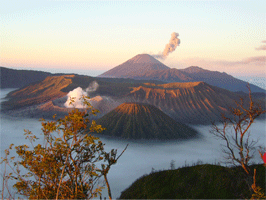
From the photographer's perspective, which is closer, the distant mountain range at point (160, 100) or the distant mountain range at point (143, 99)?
the distant mountain range at point (143, 99)

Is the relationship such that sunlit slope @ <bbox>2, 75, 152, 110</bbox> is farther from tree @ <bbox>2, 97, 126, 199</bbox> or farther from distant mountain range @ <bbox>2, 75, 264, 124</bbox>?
tree @ <bbox>2, 97, 126, 199</bbox>

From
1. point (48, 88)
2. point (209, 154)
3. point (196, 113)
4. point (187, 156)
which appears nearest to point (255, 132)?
point (196, 113)

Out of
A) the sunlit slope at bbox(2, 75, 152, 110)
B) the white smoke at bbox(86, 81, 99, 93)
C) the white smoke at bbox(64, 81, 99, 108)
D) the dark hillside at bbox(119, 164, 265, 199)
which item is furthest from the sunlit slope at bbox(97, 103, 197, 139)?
the white smoke at bbox(86, 81, 99, 93)

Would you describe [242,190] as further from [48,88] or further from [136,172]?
[48,88]

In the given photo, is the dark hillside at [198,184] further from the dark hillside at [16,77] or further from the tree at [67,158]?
the dark hillside at [16,77]

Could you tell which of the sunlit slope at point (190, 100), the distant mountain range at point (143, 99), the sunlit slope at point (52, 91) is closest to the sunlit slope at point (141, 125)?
the distant mountain range at point (143, 99)

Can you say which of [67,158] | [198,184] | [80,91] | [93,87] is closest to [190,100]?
[80,91]

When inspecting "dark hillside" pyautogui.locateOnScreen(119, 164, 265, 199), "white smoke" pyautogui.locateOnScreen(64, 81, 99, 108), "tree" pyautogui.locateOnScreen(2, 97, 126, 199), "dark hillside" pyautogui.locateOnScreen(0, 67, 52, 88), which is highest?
"dark hillside" pyautogui.locateOnScreen(0, 67, 52, 88)
